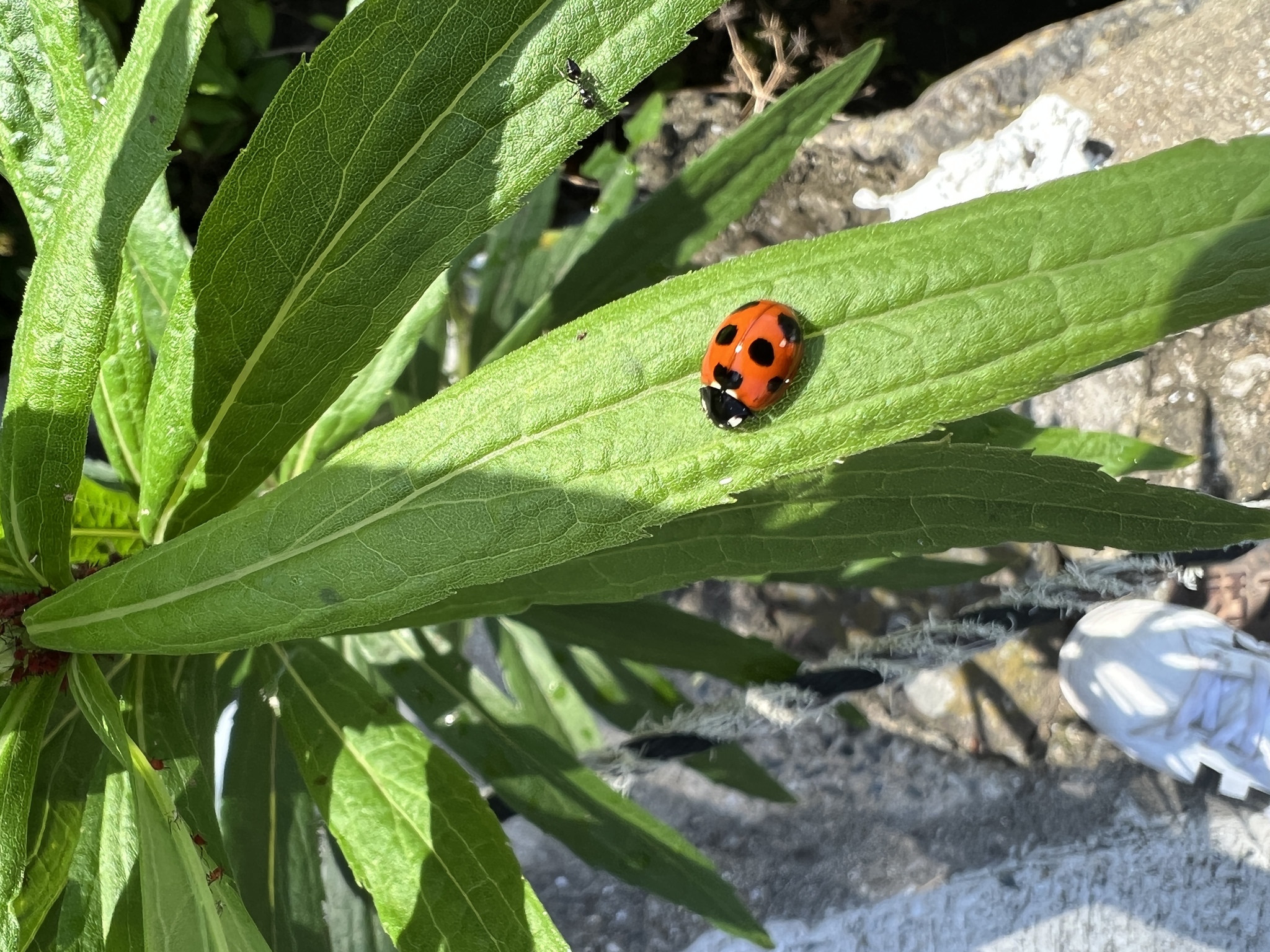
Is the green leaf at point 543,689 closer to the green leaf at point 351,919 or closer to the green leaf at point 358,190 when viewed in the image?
the green leaf at point 351,919

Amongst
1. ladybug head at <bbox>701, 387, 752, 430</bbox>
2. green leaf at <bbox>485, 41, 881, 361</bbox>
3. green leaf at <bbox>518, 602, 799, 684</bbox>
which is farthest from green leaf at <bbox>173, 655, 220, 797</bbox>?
ladybug head at <bbox>701, 387, 752, 430</bbox>

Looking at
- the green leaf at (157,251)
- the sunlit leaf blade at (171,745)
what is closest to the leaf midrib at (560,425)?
the sunlit leaf blade at (171,745)

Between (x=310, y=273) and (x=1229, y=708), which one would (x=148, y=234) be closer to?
(x=310, y=273)

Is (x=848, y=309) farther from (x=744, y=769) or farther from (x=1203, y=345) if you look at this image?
(x=1203, y=345)

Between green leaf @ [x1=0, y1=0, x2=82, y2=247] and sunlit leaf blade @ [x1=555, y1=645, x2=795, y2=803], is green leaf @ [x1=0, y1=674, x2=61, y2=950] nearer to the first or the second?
green leaf @ [x1=0, y1=0, x2=82, y2=247]

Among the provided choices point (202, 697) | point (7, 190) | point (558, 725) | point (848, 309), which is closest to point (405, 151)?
point (848, 309)

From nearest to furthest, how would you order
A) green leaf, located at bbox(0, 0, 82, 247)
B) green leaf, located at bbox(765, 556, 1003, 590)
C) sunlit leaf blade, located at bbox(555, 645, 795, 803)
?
green leaf, located at bbox(0, 0, 82, 247) → green leaf, located at bbox(765, 556, 1003, 590) → sunlit leaf blade, located at bbox(555, 645, 795, 803)

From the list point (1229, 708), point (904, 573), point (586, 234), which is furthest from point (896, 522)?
point (1229, 708)
